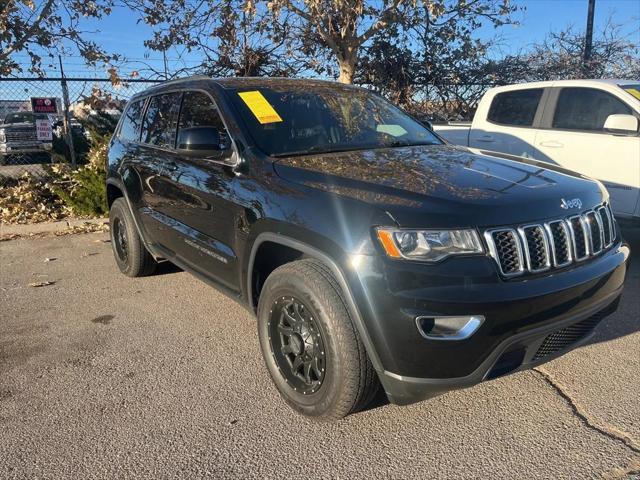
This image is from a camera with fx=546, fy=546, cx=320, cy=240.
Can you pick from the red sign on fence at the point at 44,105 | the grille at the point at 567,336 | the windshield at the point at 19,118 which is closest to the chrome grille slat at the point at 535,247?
the grille at the point at 567,336

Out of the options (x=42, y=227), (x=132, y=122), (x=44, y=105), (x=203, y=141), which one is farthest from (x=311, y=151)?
(x=44, y=105)

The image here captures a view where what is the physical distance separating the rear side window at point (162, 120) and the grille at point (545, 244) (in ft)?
8.86

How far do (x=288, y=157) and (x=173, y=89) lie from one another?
1656mm

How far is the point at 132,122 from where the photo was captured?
507 cm

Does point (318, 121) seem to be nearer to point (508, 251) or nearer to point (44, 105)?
point (508, 251)

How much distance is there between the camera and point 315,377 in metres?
2.78

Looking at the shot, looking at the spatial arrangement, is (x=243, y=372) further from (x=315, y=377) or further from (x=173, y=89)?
(x=173, y=89)

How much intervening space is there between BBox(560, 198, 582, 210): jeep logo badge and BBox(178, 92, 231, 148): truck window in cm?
193

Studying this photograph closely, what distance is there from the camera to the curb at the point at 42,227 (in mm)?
7238

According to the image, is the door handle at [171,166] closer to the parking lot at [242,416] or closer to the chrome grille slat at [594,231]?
the parking lot at [242,416]

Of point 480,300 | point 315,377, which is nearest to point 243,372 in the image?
point 315,377

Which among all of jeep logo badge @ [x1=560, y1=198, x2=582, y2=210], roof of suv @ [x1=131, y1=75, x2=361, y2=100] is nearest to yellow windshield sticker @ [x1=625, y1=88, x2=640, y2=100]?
roof of suv @ [x1=131, y1=75, x2=361, y2=100]

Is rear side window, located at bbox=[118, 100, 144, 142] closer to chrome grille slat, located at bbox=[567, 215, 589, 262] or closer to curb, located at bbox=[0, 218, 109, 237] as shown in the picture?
curb, located at bbox=[0, 218, 109, 237]

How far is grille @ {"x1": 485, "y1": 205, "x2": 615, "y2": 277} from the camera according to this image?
2.40 meters
